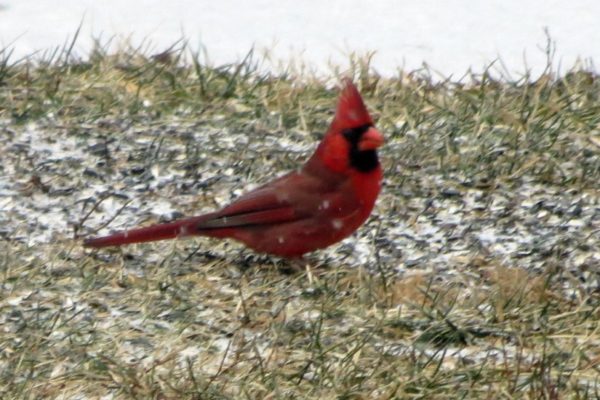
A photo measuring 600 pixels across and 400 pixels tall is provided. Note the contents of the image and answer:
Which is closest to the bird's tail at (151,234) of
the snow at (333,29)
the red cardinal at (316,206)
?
the red cardinal at (316,206)

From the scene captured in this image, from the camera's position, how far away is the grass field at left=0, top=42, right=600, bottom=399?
4.30 m

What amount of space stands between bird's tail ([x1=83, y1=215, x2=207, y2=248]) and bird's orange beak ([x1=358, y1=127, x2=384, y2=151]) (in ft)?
1.67

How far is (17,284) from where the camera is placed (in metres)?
4.83

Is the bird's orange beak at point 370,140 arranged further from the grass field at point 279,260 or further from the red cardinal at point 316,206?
the grass field at point 279,260

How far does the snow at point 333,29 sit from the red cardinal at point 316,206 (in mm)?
1593

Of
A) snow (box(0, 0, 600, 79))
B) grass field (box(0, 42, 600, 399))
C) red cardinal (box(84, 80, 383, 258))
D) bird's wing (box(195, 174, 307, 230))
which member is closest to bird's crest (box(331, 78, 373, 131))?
red cardinal (box(84, 80, 383, 258))

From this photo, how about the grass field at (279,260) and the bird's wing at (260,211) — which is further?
the bird's wing at (260,211)

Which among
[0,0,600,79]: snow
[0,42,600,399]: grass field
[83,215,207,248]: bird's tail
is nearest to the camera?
[0,42,600,399]: grass field

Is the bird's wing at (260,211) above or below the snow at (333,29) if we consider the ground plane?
below

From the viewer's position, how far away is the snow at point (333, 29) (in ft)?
22.7

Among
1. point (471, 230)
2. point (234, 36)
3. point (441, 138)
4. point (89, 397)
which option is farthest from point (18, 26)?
point (89, 397)

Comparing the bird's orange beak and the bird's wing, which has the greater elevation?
the bird's orange beak

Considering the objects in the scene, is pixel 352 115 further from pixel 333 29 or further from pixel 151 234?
pixel 333 29

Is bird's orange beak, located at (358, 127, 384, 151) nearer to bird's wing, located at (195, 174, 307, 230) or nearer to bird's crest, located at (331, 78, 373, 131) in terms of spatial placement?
bird's crest, located at (331, 78, 373, 131)
